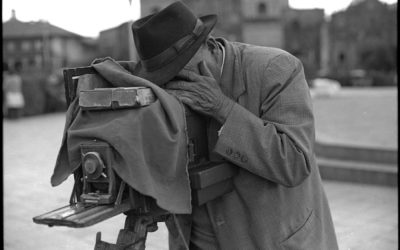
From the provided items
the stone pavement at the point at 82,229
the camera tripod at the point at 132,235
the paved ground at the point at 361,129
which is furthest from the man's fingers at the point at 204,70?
the paved ground at the point at 361,129

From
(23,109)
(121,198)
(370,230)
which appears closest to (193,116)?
(121,198)

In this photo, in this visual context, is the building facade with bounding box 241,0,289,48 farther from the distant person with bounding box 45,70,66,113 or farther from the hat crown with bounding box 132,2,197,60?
the hat crown with bounding box 132,2,197,60

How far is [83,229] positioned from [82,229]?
0.27 feet

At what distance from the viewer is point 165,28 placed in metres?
A: 1.79

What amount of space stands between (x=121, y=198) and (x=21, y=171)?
6.78 meters

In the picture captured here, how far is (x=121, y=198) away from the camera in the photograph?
1574 millimetres

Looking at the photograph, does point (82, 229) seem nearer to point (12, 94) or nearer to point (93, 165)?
point (93, 165)

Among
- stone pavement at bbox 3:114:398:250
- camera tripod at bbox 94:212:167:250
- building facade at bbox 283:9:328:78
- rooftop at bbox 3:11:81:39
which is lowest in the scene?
stone pavement at bbox 3:114:398:250

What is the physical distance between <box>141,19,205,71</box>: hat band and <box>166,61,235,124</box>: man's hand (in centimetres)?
6

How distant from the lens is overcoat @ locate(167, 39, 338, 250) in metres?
1.79

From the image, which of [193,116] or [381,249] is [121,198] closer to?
[193,116]

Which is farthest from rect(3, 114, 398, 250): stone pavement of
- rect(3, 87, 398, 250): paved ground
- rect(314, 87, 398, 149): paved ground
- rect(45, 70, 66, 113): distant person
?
rect(45, 70, 66, 113): distant person

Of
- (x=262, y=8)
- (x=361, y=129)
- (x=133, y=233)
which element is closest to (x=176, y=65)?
(x=133, y=233)

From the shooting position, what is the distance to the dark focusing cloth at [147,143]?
1.55 metres
